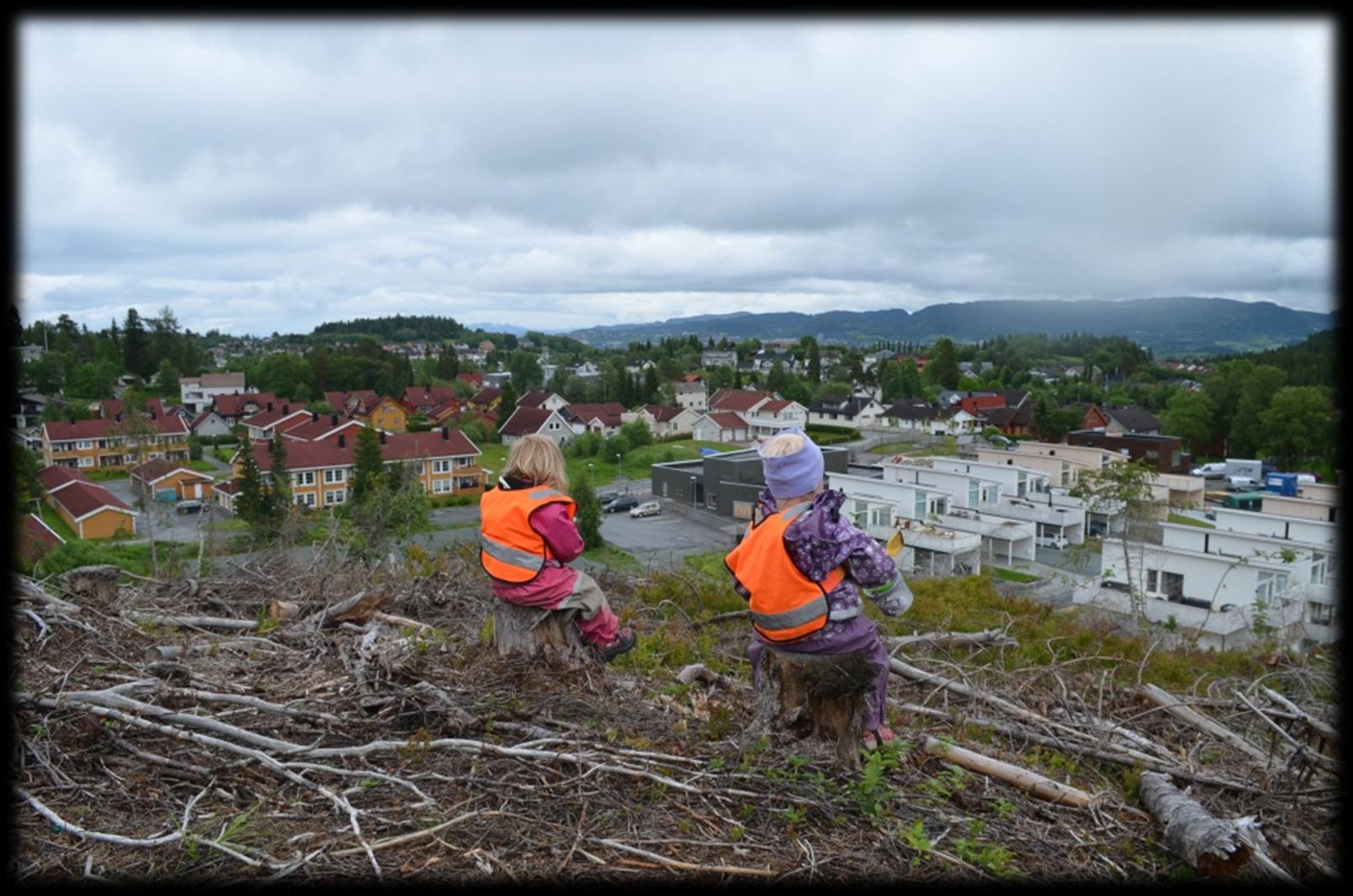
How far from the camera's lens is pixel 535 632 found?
4.51m

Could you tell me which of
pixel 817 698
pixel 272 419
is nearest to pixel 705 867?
pixel 817 698

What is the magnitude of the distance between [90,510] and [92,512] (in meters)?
0.23

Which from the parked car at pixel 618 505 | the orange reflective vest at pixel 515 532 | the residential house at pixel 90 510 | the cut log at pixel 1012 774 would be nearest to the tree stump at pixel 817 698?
the cut log at pixel 1012 774

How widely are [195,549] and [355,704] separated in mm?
15620

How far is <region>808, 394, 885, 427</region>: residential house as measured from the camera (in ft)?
200

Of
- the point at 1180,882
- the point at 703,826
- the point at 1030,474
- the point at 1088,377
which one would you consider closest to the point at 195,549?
the point at 703,826

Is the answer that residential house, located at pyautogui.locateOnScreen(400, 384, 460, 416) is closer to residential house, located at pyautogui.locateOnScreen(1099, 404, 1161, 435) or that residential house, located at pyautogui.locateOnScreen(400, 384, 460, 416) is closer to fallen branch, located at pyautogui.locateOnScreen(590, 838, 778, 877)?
residential house, located at pyautogui.locateOnScreen(1099, 404, 1161, 435)

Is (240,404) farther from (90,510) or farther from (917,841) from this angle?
(917,841)

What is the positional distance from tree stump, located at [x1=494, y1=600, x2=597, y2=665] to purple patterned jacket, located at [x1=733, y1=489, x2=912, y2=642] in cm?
165

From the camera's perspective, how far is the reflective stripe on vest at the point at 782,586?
3406 millimetres

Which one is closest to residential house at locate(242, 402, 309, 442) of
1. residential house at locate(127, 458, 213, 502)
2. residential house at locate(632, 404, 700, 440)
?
residential house at locate(127, 458, 213, 502)

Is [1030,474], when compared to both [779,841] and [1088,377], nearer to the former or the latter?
[779,841]

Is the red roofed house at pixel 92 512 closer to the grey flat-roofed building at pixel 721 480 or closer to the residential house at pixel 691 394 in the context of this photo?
the grey flat-roofed building at pixel 721 480

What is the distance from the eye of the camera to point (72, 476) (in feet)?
91.4
